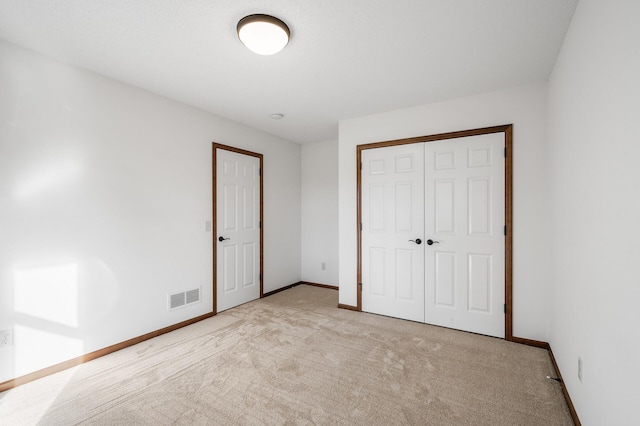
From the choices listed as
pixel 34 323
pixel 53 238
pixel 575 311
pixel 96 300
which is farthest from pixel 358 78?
pixel 34 323

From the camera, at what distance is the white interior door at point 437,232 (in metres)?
3.02

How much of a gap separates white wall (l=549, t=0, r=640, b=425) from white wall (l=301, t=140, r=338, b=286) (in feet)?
10.6

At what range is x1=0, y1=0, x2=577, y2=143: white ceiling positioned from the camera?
1.79 meters

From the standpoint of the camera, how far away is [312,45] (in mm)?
2180

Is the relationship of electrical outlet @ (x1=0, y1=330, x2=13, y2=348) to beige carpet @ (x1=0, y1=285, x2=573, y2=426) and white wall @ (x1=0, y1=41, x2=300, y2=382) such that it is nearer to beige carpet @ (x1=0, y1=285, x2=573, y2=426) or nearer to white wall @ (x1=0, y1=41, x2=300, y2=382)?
white wall @ (x1=0, y1=41, x2=300, y2=382)

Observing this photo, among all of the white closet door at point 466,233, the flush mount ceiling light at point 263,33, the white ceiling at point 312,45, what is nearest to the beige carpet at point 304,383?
the white closet door at point 466,233

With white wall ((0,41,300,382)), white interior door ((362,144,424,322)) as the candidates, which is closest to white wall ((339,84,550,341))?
white interior door ((362,144,424,322))

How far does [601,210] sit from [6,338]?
3.91 m

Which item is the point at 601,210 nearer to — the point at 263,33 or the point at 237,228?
the point at 263,33

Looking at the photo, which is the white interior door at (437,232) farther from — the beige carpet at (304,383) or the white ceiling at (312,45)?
the white ceiling at (312,45)

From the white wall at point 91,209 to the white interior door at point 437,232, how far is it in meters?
2.17

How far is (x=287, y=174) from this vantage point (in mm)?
5008

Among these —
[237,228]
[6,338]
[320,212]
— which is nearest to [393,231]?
[320,212]

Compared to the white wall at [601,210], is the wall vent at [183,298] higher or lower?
lower
